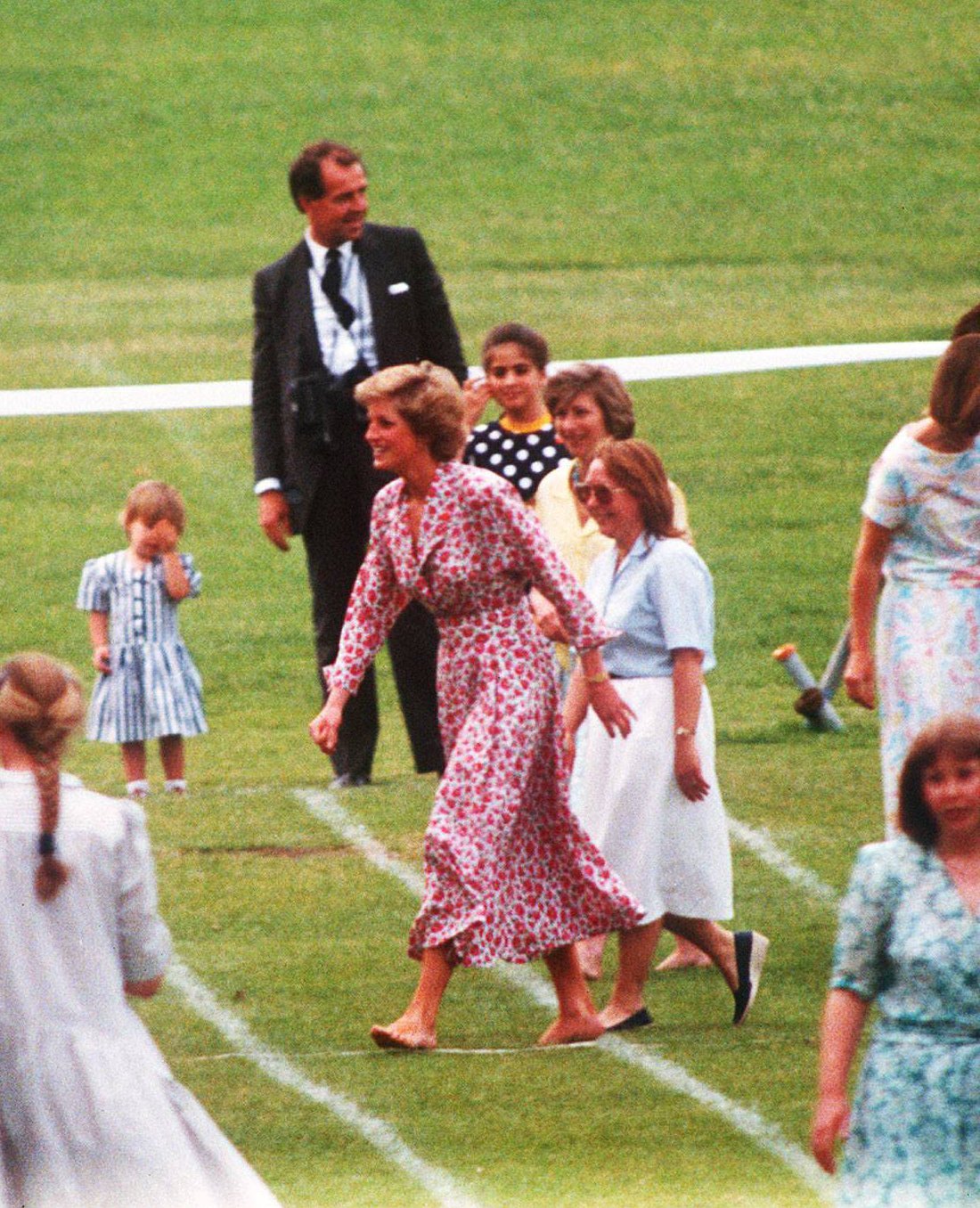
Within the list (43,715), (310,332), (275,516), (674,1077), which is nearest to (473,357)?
(275,516)

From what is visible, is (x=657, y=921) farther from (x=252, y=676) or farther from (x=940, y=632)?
(x=252, y=676)

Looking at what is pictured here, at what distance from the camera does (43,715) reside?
590 cm

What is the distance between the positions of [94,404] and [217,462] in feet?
5.67

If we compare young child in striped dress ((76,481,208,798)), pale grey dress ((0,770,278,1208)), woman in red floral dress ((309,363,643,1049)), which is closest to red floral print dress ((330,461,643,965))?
woman in red floral dress ((309,363,643,1049))

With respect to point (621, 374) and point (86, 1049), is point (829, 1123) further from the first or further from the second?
point (621, 374)

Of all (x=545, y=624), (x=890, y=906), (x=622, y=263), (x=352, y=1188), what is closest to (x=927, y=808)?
(x=890, y=906)

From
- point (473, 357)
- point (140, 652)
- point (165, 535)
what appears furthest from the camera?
point (473, 357)

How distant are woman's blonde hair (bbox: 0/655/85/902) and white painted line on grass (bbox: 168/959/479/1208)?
190 centimetres

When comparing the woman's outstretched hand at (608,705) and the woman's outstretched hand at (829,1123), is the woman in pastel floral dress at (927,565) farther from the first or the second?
the woman's outstretched hand at (829,1123)

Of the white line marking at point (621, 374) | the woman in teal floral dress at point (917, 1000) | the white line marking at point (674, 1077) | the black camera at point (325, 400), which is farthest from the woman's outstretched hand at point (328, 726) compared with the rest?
the white line marking at point (621, 374)

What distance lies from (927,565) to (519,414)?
2534 mm

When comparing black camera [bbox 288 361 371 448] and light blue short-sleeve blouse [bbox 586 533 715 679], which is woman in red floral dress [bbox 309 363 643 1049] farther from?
black camera [bbox 288 361 371 448]

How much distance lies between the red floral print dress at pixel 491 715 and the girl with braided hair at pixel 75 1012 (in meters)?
2.65

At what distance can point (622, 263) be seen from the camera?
1264 inches
